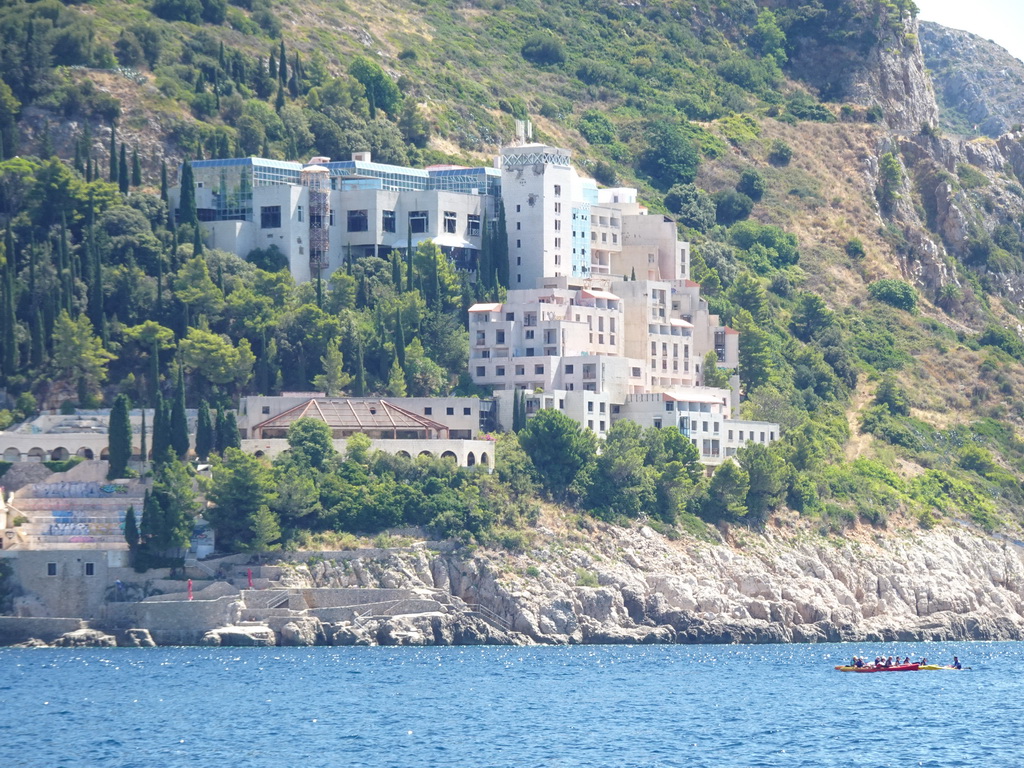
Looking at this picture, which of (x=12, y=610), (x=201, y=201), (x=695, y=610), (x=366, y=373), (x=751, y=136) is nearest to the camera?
(x=12, y=610)

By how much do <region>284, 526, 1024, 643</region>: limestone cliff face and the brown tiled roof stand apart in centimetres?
949

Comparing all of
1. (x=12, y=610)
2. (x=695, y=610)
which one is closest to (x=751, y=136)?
(x=695, y=610)

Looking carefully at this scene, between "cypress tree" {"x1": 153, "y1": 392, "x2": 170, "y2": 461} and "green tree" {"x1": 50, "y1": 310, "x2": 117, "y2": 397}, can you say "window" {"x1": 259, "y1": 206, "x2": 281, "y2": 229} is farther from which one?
"cypress tree" {"x1": 153, "y1": 392, "x2": 170, "y2": 461}

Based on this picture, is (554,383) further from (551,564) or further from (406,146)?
(406,146)

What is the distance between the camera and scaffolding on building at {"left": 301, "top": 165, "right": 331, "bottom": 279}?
430 feet

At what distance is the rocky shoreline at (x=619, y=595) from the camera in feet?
347

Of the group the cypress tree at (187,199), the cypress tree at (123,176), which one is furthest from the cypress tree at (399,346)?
the cypress tree at (123,176)

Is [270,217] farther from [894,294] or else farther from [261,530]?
[894,294]

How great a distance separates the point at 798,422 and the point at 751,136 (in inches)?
2046

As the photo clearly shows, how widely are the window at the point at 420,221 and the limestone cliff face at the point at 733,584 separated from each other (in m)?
25.0

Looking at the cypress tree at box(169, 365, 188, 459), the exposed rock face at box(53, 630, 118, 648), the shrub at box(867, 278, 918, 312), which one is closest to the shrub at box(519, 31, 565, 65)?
the shrub at box(867, 278, 918, 312)

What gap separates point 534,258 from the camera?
132625 mm

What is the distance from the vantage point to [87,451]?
4532 inches

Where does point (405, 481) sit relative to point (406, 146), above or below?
below
